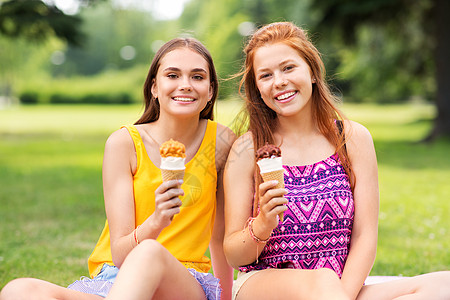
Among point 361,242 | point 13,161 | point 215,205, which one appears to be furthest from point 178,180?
point 13,161

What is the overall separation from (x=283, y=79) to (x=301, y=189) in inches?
24.9

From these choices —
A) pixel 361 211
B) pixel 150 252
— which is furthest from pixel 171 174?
pixel 361 211

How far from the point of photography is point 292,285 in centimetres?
283

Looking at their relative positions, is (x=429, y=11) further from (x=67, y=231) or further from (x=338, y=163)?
(x=338, y=163)

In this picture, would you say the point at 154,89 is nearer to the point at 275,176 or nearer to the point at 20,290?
the point at 275,176

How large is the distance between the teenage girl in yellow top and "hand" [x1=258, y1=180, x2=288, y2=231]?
0.52 m

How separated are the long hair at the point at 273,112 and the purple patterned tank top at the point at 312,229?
0.77ft

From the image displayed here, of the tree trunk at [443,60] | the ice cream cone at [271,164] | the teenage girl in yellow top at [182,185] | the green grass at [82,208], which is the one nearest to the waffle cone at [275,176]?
the ice cream cone at [271,164]

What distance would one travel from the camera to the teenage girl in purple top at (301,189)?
2970 mm

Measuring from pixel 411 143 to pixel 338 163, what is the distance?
50.1 ft

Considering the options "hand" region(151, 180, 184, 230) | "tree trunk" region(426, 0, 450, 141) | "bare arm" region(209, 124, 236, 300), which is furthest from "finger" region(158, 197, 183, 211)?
"tree trunk" region(426, 0, 450, 141)

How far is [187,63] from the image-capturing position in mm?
3369

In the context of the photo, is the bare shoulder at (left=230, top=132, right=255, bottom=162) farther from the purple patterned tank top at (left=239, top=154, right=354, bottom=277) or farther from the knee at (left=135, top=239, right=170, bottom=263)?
the knee at (left=135, top=239, right=170, bottom=263)

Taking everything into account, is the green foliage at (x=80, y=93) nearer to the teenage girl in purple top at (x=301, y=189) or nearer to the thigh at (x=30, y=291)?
the teenage girl in purple top at (x=301, y=189)
